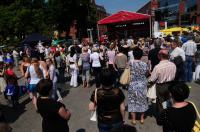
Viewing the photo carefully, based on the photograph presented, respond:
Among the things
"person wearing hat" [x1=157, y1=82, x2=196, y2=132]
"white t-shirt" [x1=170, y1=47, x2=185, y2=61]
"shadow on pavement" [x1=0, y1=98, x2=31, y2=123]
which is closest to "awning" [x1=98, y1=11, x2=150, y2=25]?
"white t-shirt" [x1=170, y1=47, x2=185, y2=61]

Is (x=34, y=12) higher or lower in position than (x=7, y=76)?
higher

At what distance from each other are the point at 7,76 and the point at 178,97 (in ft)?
24.1

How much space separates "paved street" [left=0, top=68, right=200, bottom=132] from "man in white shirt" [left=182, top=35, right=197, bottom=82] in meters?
0.66

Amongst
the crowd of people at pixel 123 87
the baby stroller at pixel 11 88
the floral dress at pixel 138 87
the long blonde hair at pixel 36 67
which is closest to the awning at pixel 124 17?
the crowd of people at pixel 123 87

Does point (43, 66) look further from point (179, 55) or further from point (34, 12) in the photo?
point (34, 12)

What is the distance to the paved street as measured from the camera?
784 centimetres

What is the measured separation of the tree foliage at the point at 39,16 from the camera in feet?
135

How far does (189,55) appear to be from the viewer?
12.5 m

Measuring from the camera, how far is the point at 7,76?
10234 mm

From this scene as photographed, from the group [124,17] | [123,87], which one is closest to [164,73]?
[123,87]

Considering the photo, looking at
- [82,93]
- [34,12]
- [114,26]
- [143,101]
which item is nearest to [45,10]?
[34,12]

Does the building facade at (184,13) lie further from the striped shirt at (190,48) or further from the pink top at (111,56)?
the pink top at (111,56)

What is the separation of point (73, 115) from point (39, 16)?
1523 inches

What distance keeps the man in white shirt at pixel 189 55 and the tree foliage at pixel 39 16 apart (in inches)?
1206
